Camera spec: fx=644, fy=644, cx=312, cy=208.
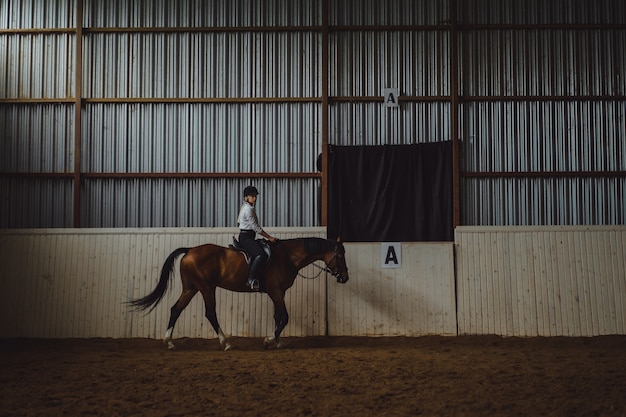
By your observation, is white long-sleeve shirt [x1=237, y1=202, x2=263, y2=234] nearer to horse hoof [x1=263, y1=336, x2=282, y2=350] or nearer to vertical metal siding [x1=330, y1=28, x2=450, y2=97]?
horse hoof [x1=263, y1=336, x2=282, y2=350]

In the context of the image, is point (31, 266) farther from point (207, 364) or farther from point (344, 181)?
point (344, 181)

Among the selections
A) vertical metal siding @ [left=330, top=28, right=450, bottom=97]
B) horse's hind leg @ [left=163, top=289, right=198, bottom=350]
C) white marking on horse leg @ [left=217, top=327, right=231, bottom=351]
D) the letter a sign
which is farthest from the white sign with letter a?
white marking on horse leg @ [left=217, top=327, right=231, bottom=351]

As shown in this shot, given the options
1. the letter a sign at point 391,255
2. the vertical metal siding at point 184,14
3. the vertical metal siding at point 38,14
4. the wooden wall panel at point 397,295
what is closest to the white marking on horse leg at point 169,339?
the wooden wall panel at point 397,295

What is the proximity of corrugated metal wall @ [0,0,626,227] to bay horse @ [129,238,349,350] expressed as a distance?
1.63 m

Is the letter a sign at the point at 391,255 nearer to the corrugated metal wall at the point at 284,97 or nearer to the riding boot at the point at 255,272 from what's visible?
the corrugated metal wall at the point at 284,97

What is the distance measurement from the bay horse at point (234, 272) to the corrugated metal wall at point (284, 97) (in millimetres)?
1628

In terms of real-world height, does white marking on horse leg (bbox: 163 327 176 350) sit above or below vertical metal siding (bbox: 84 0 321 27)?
below

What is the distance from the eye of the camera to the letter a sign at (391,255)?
10359 millimetres

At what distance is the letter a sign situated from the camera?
34.0 feet

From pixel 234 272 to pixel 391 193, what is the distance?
3.16 metres

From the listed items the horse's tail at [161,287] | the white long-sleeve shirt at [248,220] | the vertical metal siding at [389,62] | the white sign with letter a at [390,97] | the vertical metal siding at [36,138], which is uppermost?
the vertical metal siding at [389,62]

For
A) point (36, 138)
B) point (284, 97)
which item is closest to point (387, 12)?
point (284, 97)

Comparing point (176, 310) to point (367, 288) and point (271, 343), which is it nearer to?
point (271, 343)

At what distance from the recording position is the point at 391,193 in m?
10.8
